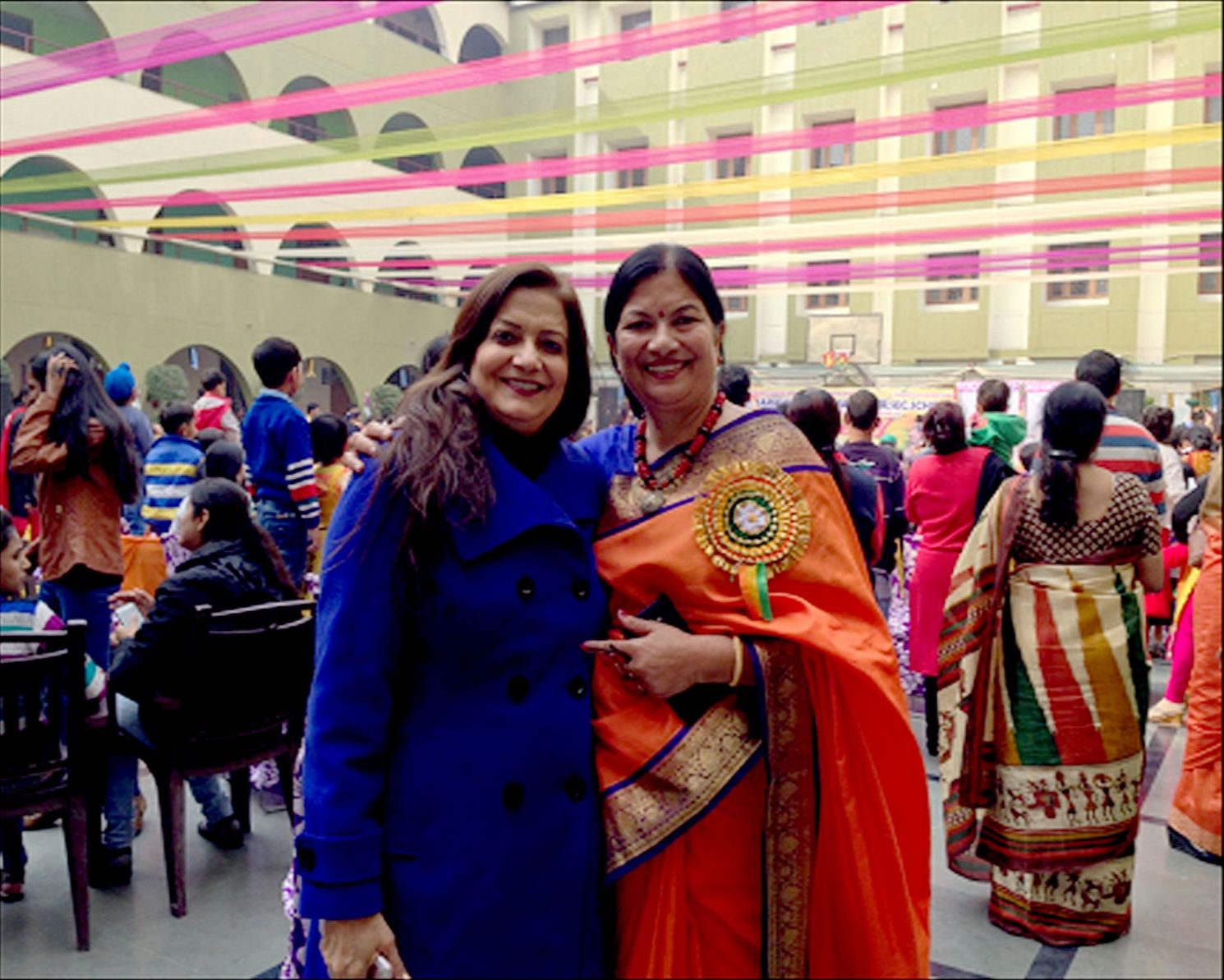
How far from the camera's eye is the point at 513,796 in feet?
4.06

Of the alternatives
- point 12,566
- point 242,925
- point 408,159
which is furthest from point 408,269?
point 242,925

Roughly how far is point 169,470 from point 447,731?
11.1ft

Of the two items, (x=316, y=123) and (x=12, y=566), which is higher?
(x=316, y=123)

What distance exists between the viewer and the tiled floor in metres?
2.38

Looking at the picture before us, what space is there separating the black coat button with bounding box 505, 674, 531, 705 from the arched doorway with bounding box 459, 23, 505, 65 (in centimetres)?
1292

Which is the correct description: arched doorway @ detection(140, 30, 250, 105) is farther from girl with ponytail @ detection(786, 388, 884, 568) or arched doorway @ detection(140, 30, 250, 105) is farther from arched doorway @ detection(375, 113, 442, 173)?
girl with ponytail @ detection(786, 388, 884, 568)

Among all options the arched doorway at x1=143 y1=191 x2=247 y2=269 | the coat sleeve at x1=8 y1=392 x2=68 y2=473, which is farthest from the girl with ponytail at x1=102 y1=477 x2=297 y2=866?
the arched doorway at x1=143 y1=191 x2=247 y2=269

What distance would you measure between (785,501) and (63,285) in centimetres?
1243

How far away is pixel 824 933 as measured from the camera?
1.39 meters

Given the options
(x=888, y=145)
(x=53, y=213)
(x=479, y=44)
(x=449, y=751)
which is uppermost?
(x=479, y=44)

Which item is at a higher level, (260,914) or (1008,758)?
(1008,758)

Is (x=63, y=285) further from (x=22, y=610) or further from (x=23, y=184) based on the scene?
(x=22, y=610)

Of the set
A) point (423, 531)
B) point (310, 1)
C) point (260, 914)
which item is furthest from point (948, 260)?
point (423, 531)

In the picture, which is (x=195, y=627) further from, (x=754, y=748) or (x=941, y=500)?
(x=941, y=500)
